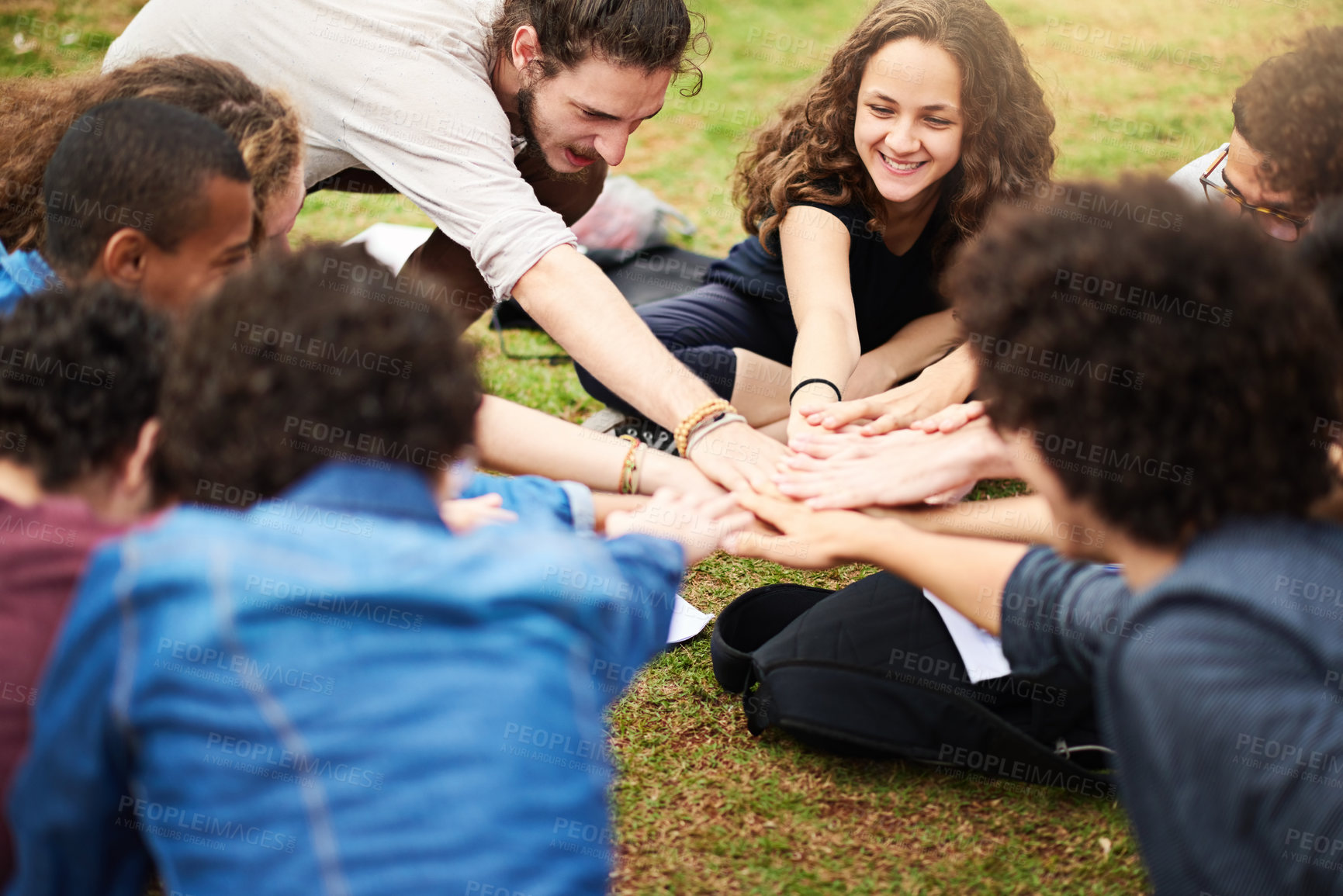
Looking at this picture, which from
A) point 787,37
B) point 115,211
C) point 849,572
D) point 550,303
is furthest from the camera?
point 787,37

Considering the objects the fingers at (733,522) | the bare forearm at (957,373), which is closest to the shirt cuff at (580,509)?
the fingers at (733,522)

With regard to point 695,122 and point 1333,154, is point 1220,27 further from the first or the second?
point 1333,154

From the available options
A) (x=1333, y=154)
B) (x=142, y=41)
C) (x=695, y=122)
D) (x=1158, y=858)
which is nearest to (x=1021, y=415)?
(x=1158, y=858)

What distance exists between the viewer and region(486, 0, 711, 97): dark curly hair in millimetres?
3088

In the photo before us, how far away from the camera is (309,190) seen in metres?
3.49

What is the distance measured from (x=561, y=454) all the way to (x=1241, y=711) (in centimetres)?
178

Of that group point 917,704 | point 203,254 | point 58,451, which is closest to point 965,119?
point 917,704

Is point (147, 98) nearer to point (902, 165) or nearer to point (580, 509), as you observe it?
point (580, 509)

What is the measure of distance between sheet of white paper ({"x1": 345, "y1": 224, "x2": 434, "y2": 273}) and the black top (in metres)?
1.29

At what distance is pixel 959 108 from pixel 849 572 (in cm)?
139

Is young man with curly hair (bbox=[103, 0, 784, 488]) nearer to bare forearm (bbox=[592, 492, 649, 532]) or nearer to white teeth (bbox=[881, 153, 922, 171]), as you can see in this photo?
bare forearm (bbox=[592, 492, 649, 532])

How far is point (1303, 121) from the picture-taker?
242 centimetres

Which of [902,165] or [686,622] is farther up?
[902,165]

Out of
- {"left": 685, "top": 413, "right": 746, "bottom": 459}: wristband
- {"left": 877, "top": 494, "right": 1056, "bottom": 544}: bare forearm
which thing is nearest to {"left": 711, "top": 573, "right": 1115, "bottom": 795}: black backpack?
{"left": 877, "top": 494, "right": 1056, "bottom": 544}: bare forearm
